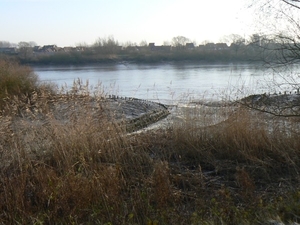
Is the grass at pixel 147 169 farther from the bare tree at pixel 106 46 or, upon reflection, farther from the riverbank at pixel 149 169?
the bare tree at pixel 106 46

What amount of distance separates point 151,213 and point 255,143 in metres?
3.14

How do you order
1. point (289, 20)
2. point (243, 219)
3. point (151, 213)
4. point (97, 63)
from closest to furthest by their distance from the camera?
point (243, 219)
point (151, 213)
point (289, 20)
point (97, 63)

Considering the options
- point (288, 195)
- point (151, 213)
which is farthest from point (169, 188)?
point (288, 195)

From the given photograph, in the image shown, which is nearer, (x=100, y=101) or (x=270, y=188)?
(x=270, y=188)

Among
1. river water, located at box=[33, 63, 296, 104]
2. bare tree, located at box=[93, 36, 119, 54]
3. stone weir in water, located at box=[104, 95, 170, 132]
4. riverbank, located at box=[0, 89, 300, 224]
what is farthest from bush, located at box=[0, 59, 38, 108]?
bare tree, located at box=[93, 36, 119, 54]

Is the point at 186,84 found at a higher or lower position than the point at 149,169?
lower

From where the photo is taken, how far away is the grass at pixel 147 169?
366cm

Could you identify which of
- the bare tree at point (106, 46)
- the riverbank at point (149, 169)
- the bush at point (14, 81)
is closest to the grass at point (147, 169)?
the riverbank at point (149, 169)

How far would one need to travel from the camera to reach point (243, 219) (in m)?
3.26

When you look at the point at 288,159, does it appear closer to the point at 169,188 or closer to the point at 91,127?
the point at 169,188

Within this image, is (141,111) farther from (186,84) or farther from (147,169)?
(186,84)

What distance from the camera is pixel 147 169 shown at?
17.6 feet

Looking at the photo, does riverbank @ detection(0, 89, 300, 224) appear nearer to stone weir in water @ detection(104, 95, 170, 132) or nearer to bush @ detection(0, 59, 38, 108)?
stone weir in water @ detection(104, 95, 170, 132)

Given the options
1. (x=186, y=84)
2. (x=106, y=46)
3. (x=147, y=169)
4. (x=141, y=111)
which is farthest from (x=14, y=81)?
(x=106, y=46)
